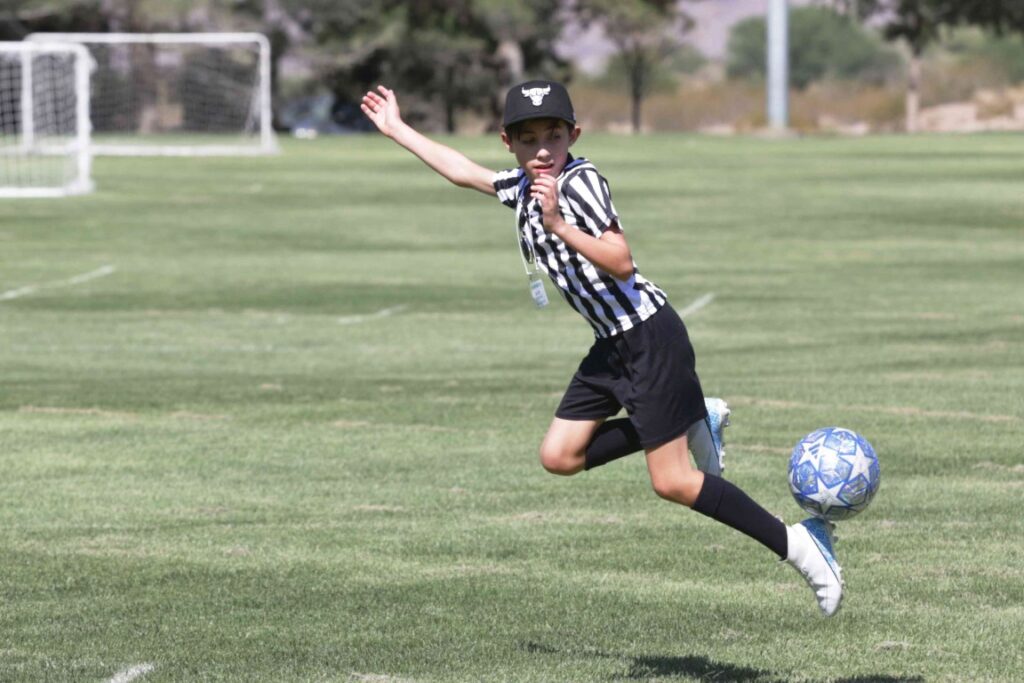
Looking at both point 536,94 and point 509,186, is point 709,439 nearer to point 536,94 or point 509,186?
point 509,186

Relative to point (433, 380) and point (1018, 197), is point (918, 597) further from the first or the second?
point (1018, 197)

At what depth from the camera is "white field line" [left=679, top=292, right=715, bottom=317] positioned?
78.9 feet

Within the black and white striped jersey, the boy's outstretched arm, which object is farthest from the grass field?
the boy's outstretched arm

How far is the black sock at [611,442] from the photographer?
806cm

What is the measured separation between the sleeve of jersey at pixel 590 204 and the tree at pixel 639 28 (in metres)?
89.9

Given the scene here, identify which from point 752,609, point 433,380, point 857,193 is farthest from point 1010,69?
point 752,609

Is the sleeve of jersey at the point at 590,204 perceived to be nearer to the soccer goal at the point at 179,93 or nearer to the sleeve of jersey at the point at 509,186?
the sleeve of jersey at the point at 509,186

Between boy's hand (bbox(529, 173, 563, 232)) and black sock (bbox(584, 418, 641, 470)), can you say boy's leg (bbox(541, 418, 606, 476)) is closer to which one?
black sock (bbox(584, 418, 641, 470))

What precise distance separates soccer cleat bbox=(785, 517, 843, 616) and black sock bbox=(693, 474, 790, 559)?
37 millimetres

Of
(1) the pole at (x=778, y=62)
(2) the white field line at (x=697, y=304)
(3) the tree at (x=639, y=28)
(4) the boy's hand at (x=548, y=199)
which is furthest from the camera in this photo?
(3) the tree at (x=639, y=28)

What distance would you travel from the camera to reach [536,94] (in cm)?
750

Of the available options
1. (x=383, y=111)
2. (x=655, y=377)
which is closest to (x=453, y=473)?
(x=383, y=111)

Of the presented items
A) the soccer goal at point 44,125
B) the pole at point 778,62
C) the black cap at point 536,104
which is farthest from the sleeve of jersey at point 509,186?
the pole at point 778,62

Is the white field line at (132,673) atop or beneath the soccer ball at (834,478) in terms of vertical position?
beneath
